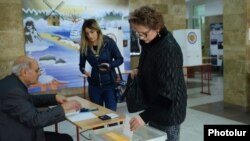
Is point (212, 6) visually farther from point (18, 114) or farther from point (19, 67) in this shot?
point (18, 114)

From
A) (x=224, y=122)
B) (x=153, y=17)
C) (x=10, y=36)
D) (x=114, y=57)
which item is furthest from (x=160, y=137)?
(x=10, y=36)

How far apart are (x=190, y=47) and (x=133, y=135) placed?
4.93 metres

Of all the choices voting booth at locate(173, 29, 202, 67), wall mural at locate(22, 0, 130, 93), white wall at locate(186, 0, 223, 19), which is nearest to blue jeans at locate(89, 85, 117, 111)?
wall mural at locate(22, 0, 130, 93)

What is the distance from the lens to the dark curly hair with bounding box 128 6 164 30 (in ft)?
5.08

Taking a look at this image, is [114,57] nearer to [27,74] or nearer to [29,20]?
[27,74]

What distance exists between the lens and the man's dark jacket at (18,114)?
1.74 m

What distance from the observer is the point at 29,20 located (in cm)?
556

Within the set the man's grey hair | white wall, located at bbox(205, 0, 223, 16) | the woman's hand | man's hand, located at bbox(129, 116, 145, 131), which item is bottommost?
man's hand, located at bbox(129, 116, 145, 131)

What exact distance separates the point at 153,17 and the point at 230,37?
400 cm

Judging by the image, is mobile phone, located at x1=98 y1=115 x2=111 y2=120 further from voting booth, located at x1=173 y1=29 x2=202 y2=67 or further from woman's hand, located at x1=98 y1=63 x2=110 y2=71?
voting booth, located at x1=173 y1=29 x2=202 y2=67

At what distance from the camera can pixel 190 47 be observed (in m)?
6.39

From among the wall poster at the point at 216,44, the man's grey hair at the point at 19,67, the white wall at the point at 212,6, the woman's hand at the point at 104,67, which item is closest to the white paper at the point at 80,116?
the man's grey hair at the point at 19,67

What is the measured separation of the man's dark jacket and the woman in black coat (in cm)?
56

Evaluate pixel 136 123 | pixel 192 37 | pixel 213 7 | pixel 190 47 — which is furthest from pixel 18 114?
pixel 213 7
